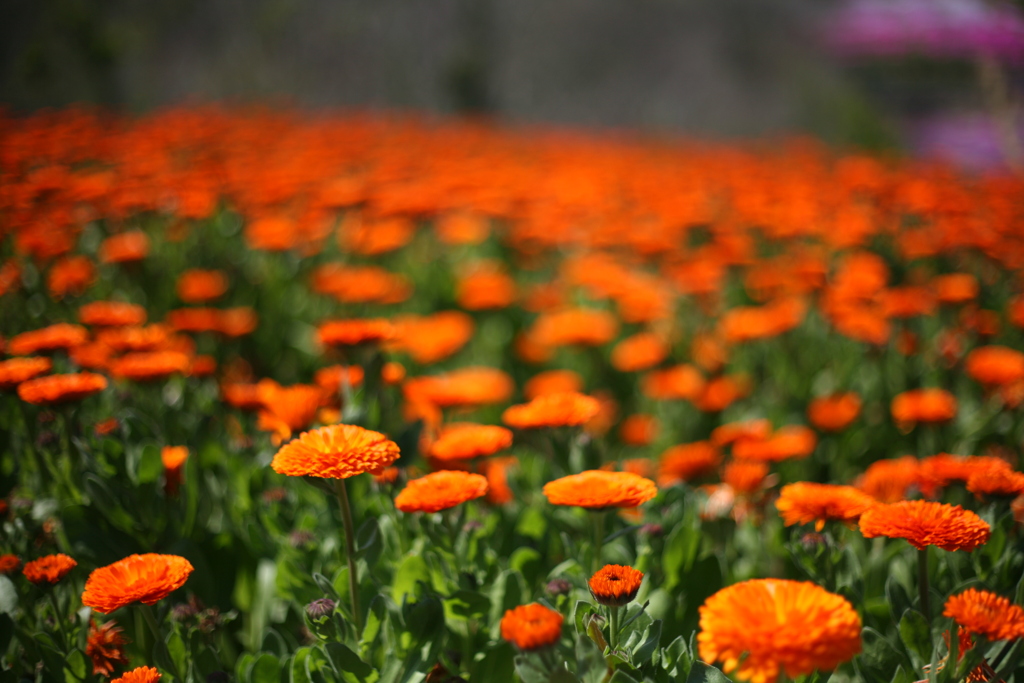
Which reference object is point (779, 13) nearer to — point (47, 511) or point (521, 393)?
point (521, 393)

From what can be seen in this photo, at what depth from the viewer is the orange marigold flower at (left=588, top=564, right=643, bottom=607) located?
0.81 meters

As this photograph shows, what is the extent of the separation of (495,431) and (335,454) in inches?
14.5

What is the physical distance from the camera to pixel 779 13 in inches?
543

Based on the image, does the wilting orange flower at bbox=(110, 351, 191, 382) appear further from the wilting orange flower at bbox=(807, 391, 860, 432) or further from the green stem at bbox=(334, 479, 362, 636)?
the wilting orange flower at bbox=(807, 391, 860, 432)

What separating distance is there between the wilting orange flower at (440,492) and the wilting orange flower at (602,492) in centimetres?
11

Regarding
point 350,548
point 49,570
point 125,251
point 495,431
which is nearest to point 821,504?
point 495,431

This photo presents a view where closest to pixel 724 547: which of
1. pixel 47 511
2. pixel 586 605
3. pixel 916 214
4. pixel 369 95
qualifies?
pixel 586 605

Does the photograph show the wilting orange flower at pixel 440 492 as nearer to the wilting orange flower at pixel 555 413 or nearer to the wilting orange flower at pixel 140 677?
the wilting orange flower at pixel 555 413

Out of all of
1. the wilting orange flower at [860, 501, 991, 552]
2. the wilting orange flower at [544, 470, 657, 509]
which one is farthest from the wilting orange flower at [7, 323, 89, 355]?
the wilting orange flower at [860, 501, 991, 552]

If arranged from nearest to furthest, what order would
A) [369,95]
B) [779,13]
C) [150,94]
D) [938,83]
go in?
1. [150,94]
2. [938,83]
3. [369,95]
4. [779,13]

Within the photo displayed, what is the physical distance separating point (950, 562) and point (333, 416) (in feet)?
3.95

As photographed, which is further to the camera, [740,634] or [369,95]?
[369,95]

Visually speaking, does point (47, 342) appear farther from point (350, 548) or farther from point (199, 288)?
point (350, 548)

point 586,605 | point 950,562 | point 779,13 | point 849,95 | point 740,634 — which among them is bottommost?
point 950,562
